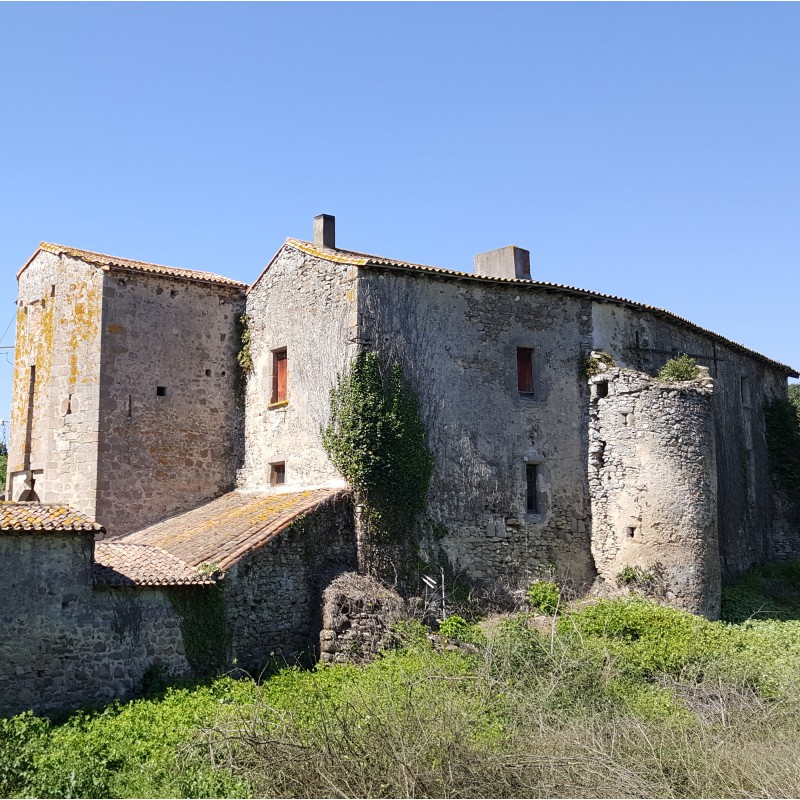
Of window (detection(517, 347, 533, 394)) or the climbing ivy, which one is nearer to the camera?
the climbing ivy

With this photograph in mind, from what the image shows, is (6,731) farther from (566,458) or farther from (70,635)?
(566,458)

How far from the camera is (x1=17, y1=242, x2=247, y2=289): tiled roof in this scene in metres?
21.6

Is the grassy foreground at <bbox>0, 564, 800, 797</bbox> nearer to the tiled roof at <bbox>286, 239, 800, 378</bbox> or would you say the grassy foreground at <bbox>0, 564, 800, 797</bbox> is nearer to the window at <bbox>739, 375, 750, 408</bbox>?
the tiled roof at <bbox>286, 239, 800, 378</bbox>

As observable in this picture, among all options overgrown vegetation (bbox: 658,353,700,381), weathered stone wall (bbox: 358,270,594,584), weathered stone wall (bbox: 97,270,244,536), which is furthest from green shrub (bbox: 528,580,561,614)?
weathered stone wall (bbox: 97,270,244,536)

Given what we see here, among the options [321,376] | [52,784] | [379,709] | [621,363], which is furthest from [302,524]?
[621,363]

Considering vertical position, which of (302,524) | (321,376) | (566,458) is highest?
(321,376)

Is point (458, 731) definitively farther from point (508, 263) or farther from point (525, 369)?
point (508, 263)

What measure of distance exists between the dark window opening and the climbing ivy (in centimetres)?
284

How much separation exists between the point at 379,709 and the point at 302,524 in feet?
17.9

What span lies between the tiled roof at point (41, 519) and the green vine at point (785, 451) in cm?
2368

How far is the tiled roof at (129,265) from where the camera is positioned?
2161 centimetres

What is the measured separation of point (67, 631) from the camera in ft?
46.8

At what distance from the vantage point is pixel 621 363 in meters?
22.8

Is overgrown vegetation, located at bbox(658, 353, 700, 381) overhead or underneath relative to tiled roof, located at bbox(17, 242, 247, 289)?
underneath
